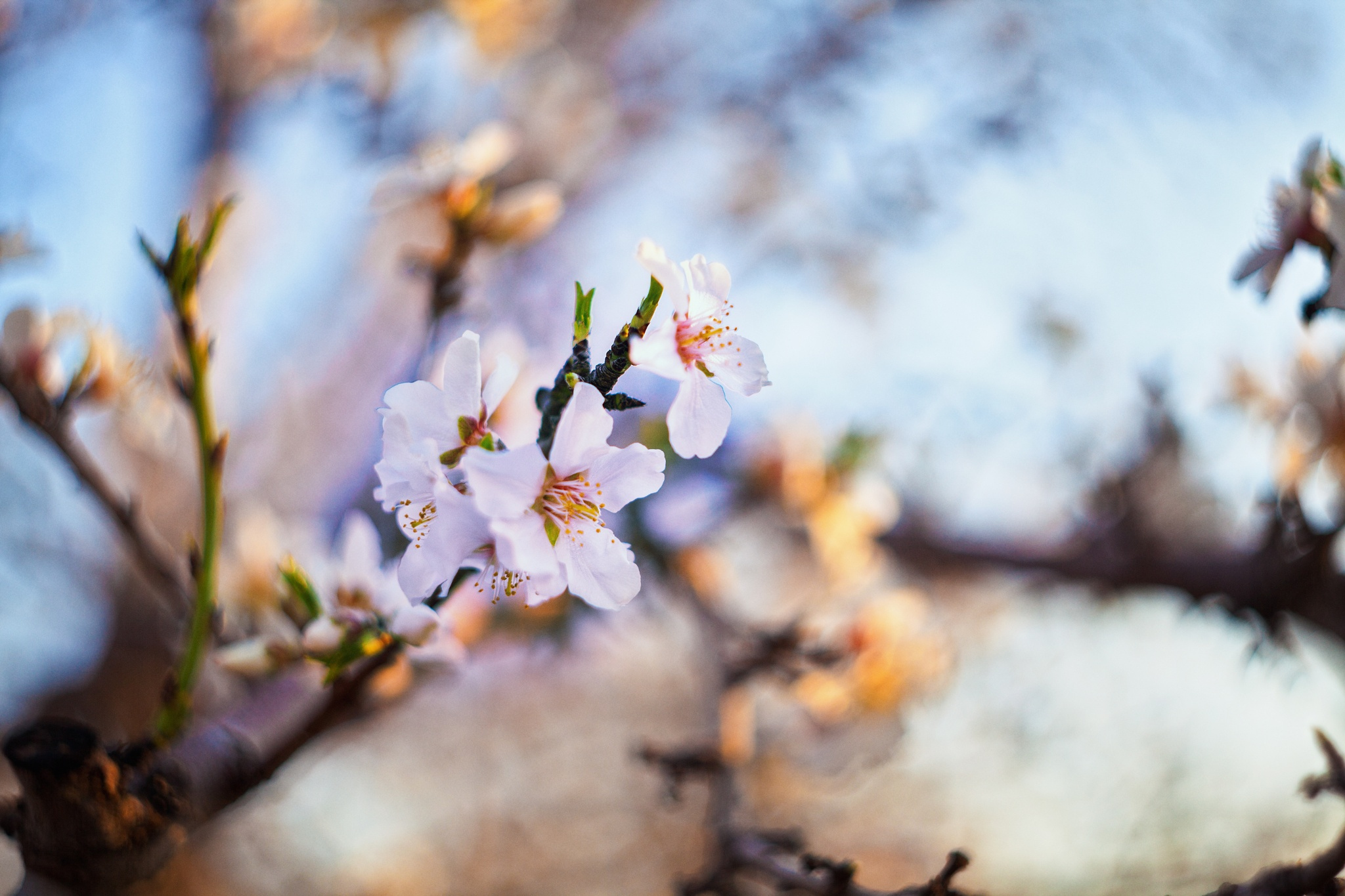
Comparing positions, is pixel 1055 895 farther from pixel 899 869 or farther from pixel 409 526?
Answer: pixel 409 526

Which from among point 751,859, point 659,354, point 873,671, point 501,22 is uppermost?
point 501,22

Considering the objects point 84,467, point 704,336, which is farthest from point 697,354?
point 84,467

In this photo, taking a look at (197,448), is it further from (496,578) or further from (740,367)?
(740,367)

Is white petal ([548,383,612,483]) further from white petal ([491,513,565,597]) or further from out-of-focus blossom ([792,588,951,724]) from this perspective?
out-of-focus blossom ([792,588,951,724])

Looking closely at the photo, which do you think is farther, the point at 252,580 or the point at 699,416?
the point at 252,580

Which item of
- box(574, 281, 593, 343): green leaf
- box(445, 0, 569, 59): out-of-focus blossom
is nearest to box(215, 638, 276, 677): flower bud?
box(574, 281, 593, 343): green leaf

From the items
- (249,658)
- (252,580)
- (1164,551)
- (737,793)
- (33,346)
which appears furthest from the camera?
(1164,551)

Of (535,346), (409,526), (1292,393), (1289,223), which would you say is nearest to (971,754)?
(1292,393)
